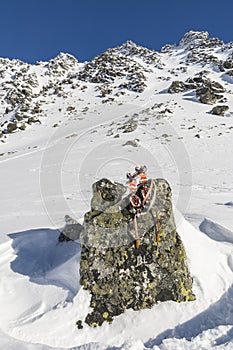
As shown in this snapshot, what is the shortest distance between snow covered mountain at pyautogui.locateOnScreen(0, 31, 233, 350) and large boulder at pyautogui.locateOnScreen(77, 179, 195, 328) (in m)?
0.21

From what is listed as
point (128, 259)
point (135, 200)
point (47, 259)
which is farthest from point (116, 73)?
point (128, 259)

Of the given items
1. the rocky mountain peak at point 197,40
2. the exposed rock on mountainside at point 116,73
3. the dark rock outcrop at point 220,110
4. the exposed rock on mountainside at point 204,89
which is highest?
the rocky mountain peak at point 197,40

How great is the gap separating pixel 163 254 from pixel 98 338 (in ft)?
5.34

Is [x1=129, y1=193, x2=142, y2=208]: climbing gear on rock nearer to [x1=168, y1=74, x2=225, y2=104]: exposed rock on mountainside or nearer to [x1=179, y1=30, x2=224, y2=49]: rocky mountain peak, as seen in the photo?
[x1=168, y1=74, x2=225, y2=104]: exposed rock on mountainside

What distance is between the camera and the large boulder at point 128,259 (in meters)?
4.36

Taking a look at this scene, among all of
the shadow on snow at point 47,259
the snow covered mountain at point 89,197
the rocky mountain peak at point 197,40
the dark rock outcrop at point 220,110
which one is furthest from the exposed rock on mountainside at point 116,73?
the shadow on snow at point 47,259

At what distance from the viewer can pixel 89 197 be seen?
11.0 m

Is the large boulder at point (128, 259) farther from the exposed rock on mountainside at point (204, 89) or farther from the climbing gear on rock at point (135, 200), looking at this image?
the exposed rock on mountainside at point (204, 89)

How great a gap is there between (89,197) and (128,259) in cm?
667

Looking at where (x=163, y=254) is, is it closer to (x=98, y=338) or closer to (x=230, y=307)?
(x=230, y=307)

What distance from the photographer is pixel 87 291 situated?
4379mm

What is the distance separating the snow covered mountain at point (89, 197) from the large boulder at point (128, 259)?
0.69 feet

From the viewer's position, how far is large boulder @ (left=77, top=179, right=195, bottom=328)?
436 cm

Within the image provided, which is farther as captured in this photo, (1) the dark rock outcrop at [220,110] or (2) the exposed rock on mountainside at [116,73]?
(2) the exposed rock on mountainside at [116,73]
